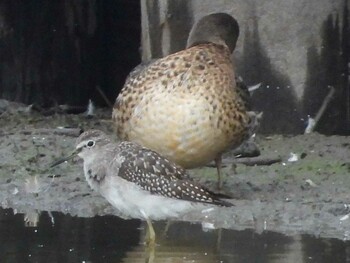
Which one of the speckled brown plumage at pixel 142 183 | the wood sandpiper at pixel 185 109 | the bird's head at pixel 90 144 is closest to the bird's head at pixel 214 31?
the wood sandpiper at pixel 185 109

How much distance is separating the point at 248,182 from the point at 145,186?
5.52ft

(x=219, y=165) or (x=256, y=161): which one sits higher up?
(x=219, y=165)

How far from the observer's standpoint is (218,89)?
9.16m

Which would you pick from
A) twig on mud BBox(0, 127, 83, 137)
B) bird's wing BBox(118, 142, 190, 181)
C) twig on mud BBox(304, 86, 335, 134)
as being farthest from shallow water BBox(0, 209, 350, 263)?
twig on mud BBox(304, 86, 335, 134)

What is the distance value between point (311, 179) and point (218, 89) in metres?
1.23

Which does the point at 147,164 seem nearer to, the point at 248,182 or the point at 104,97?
the point at 248,182

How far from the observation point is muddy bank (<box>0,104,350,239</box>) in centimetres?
868

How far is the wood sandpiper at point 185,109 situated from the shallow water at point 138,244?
570 mm

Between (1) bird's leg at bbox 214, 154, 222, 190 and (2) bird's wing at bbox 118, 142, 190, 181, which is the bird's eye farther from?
(1) bird's leg at bbox 214, 154, 222, 190

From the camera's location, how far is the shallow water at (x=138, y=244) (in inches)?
300

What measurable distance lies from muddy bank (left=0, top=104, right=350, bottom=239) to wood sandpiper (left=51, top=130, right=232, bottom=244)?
341mm

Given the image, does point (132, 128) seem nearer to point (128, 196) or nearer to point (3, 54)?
point (128, 196)

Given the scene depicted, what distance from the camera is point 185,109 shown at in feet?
29.4

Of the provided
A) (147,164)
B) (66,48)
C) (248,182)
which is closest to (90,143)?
(147,164)
